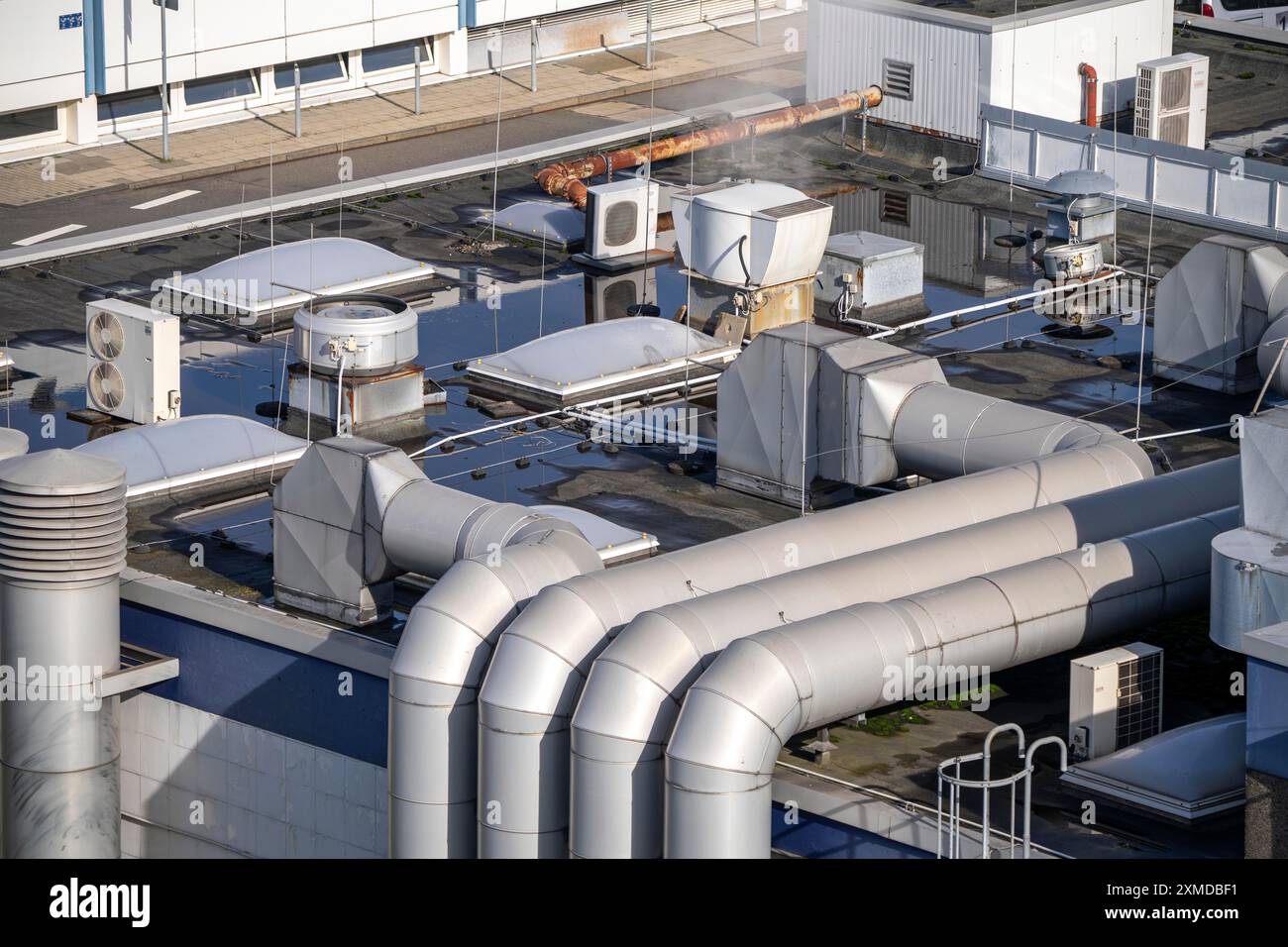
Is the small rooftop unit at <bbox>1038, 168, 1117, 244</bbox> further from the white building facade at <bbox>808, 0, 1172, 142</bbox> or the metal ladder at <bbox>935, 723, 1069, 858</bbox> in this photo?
the metal ladder at <bbox>935, 723, 1069, 858</bbox>

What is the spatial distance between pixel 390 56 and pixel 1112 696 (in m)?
37.3

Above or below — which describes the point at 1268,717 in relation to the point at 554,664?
above

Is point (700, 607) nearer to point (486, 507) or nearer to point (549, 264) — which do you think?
point (486, 507)

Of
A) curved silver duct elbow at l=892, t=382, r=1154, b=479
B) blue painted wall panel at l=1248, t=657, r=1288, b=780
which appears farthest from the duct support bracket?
blue painted wall panel at l=1248, t=657, r=1288, b=780

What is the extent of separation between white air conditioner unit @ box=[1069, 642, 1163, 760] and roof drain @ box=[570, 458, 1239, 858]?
7.58ft

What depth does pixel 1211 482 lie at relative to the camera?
34719 millimetres

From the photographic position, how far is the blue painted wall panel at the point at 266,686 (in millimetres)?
34812

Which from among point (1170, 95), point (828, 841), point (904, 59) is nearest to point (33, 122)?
point (904, 59)

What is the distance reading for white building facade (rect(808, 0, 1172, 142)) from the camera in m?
56.1

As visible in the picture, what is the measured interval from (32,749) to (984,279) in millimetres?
20147

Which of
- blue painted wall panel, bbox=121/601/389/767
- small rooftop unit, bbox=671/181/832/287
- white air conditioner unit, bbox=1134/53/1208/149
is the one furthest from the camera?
white air conditioner unit, bbox=1134/53/1208/149

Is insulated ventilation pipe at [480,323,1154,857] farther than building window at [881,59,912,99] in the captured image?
No

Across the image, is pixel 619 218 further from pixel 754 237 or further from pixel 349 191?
pixel 349 191

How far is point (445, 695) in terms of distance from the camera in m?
31.3
